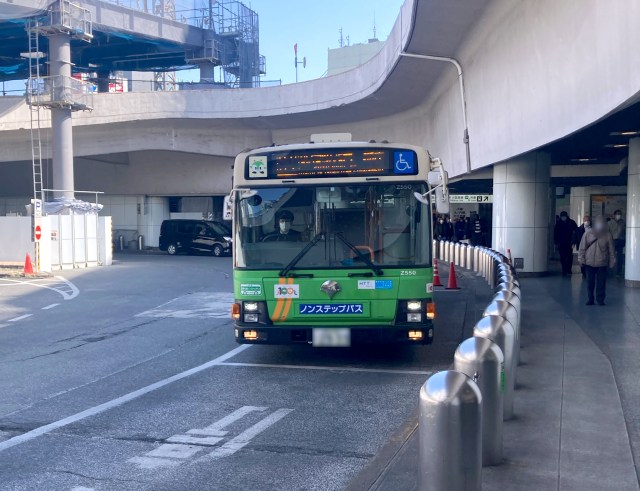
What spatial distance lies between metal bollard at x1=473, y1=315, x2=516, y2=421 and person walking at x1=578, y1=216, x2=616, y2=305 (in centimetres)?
780

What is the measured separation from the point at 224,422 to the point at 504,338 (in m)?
2.87

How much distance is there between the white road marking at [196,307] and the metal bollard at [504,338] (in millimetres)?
9022

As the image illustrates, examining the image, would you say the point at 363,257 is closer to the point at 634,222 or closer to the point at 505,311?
the point at 505,311

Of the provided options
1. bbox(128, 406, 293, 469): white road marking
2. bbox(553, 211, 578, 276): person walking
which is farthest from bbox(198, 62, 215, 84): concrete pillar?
bbox(128, 406, 293, 469): white road marking

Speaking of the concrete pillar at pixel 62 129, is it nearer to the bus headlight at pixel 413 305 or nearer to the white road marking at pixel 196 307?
the white road marking at pixel 196 307

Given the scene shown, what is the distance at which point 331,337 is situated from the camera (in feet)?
29.9

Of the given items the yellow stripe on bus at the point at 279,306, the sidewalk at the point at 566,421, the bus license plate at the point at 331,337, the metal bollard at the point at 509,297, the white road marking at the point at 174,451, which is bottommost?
the white road marking at the point at 174,451

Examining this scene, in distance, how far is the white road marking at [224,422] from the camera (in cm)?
683

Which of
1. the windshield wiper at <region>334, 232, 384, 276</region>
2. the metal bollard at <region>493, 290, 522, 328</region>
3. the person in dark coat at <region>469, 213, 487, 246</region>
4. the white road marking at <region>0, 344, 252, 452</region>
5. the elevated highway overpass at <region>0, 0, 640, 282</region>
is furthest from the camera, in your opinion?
the person in dark coat at <region>469, 213, 487, 246</region>

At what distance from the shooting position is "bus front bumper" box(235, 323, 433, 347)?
29.8 feet

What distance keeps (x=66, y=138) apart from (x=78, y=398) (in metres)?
27.0

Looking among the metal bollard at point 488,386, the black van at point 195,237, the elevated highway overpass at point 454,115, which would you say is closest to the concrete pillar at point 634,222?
the elevated highway overpass at point 454,115

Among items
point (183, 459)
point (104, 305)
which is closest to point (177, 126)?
point (104, 305)

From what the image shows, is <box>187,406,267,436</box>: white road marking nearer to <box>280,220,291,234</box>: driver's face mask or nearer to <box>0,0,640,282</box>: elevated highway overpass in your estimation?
<box>280,220,291,234</box>: driver's face mask
